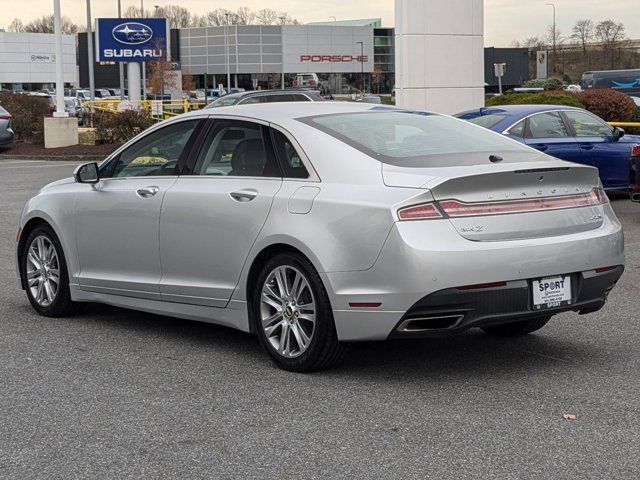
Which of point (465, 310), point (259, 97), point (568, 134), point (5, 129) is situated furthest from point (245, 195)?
point (5, 129)

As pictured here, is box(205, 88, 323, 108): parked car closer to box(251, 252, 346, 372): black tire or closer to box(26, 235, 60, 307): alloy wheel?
box(26, 235, 60, 307): alloy wheel

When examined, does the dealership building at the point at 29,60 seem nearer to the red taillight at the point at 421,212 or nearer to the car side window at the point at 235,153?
the car side window at the point at 235,153

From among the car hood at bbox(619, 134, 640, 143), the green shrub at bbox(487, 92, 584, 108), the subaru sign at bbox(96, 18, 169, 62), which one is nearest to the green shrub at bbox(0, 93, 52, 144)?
the subaru sign at bbox(96, 18, 169, 62)

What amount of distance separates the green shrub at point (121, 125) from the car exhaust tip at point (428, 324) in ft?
81.1

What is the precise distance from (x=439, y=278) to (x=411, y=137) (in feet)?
4.24

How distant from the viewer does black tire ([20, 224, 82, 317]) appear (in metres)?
7.90

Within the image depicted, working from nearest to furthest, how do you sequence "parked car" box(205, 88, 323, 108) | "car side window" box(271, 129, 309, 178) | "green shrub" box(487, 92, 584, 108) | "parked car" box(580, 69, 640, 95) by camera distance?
"car side window" box(271, 129, 309, 178) < "green shrub" box(487, 92, 584, 108) < "parked car" box(205, 88, 323, 108) < "parked car" box(580, 69, 640, 95)

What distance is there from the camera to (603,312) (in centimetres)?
793

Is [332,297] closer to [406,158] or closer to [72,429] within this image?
[406,158]

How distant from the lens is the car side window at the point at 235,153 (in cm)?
656

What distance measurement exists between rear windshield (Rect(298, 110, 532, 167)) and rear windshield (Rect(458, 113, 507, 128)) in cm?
731

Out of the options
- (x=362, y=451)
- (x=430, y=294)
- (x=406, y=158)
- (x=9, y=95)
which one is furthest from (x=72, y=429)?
(x=9, y=95)

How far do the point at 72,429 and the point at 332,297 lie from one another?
1573mm

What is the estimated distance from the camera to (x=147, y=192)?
23.4ft
